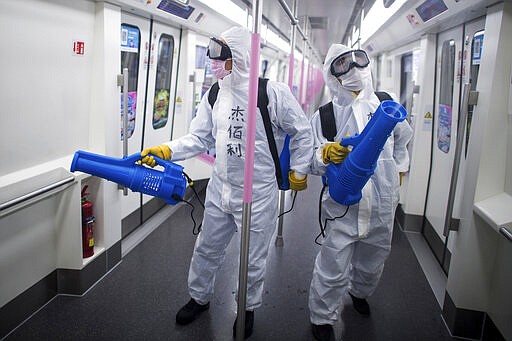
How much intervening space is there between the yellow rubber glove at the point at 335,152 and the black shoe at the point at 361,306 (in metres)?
1.16

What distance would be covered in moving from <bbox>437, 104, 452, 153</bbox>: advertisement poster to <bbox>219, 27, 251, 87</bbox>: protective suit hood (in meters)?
2.42

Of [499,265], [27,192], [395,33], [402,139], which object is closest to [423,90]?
[395,33]

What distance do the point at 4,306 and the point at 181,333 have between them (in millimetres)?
1055

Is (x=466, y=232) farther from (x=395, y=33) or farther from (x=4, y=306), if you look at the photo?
(x=395, y=33)

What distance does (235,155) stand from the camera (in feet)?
7.89

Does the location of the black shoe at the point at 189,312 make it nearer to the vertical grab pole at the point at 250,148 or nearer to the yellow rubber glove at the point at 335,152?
the vertical grab pole at the point at 250,148

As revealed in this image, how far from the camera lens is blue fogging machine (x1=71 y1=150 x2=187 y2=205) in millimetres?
2293

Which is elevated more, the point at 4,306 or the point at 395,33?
the point at 395,33

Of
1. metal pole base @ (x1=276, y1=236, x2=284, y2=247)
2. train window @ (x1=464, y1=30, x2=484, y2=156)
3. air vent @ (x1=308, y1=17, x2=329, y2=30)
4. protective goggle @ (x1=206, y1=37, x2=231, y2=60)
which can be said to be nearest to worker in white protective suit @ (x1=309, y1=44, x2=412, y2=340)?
protective goggle @ (x1=206, y1=37, x2=231, y2=60)

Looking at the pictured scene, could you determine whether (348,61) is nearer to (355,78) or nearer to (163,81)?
(355,78)

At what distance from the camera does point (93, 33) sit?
2885 millimetres

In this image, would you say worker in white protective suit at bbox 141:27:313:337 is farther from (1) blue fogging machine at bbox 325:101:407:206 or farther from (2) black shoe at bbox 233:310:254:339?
(1) blue fogging machine at bbox 325:101:407:206

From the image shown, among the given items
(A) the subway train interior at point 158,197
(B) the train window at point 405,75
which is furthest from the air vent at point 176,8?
(B) the train window at point 405,75

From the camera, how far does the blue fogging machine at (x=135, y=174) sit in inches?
90.3
